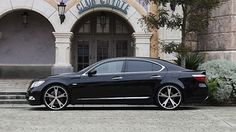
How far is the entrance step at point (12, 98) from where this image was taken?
51.9ft

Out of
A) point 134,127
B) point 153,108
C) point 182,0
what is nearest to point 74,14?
point 182,0

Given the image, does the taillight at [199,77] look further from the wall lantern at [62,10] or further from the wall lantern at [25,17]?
the wall lantern at [25,17]

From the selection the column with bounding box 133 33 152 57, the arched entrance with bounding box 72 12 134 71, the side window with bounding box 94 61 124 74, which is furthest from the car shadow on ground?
the arched entrance with bounding box 72 12 134 71

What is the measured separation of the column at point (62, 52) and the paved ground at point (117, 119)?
6.66m

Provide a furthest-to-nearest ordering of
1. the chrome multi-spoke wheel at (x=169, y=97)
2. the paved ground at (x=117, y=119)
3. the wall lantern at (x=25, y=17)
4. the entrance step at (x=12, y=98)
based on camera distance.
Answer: the wall lantern at (x=25, y=17) → the entrance step at (x=12, y=98) → the chrome multi-spoke wheel at (x=169, y=97) → the paved ground at (x=117, y=119)

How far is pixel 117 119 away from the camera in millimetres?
11578

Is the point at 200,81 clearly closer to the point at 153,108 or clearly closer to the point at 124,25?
the point at 153,108

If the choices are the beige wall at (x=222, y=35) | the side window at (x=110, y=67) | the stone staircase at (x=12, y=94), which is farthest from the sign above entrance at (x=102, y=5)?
the side window at (x=110, y=67)

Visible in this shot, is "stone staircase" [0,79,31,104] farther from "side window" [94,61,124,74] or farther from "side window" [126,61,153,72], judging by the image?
"side window" [126,61,153,72]

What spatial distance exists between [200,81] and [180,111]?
3.37 feet

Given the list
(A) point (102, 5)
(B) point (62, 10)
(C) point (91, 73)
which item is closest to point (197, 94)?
(C) point (91, 73)

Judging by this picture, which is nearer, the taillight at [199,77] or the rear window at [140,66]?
the taillight at [199,77]

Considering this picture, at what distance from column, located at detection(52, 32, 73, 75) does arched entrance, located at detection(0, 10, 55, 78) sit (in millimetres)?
2343

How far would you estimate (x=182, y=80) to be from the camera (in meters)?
13.6
